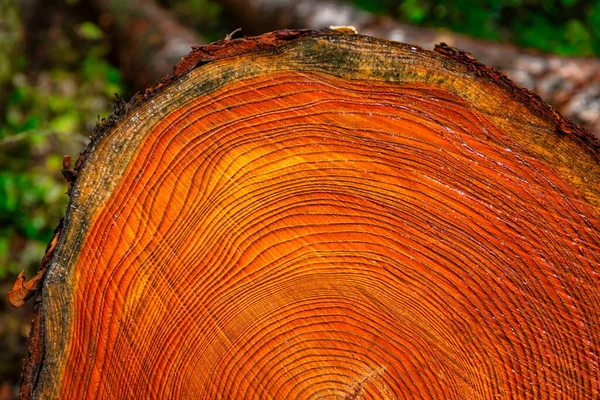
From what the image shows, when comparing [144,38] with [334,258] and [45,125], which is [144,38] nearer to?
[45,125]

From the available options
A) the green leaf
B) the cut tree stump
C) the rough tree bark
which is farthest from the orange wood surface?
the green leaf

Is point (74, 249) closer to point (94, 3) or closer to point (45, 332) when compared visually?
point (45, 332)

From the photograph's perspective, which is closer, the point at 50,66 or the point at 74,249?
the point at 74,249

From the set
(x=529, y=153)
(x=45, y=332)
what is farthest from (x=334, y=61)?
A: (x=45, y=332)

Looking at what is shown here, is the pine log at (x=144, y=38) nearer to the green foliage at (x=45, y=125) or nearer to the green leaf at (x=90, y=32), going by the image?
the green leaf at (x=90, y=32)

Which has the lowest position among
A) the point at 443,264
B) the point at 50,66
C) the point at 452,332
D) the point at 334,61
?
the point at 452,332

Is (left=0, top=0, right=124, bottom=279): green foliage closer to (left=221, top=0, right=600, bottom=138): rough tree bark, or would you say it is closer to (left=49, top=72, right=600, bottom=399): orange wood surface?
(left=221, top=0, right=600, bottom=138): rough tree bark
